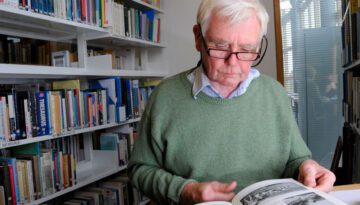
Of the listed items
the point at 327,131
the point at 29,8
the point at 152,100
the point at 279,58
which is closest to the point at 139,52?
the point at 279,58

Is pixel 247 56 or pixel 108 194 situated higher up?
pixel 247 56

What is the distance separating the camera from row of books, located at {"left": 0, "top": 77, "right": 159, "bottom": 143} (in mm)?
1531

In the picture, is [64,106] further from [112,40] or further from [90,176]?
[112,40]

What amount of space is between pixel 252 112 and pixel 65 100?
4.01ft

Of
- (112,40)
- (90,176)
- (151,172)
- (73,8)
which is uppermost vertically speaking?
(73,8)

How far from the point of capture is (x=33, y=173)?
1.65m

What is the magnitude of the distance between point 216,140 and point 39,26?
1.46 metres

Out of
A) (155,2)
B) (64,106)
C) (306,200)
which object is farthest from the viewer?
(155,2)

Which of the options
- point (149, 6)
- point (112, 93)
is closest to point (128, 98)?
point (112, 93)

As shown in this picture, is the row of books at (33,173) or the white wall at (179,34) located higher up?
the white wall at (179,34)

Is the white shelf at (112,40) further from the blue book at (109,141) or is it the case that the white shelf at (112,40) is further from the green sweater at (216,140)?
the green sweater at (216,140)

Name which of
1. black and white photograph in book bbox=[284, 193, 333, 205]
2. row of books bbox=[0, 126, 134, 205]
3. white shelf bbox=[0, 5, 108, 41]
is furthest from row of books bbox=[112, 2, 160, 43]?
black and white photograph in book bbox=[284, 193, 333, 205]

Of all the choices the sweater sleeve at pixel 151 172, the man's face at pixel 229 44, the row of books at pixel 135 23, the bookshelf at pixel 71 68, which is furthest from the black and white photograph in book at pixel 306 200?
the row of books at pixel 135 23

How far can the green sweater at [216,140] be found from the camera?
0.99 metres
